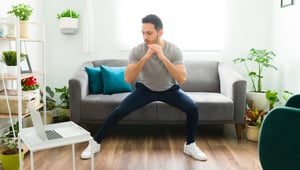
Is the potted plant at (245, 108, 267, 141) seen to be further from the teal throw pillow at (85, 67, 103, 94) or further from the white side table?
the white side table

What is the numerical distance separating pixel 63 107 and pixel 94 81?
600mm

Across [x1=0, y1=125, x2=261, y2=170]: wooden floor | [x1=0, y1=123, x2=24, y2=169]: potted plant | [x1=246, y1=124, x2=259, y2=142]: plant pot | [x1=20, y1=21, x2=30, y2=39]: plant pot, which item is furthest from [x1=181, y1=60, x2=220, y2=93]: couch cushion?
[x1=0, y1=123, x2=24, y2=169]: potted plant

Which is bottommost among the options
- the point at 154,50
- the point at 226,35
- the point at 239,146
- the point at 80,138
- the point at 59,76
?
the point at 239,146

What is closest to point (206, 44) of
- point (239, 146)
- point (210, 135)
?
point (210, 135)

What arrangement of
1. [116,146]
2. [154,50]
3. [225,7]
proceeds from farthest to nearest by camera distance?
[225,7]
[116,146]
[154,50]

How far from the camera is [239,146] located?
9.09 ft

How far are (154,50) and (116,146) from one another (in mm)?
974

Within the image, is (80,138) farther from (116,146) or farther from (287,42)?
(287,42)

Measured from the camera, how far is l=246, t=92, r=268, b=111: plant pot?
321cm

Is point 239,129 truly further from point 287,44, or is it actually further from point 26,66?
point 26,66

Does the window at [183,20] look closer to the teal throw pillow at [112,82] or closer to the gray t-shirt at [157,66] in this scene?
the teal throw pillow at [112,82]

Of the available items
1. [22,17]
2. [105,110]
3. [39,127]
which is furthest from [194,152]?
[22,17]

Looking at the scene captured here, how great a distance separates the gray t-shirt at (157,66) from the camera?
8.60 feet

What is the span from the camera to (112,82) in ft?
10.2
